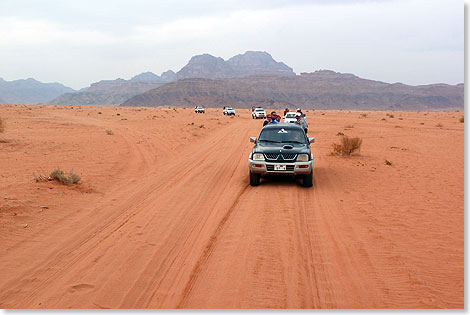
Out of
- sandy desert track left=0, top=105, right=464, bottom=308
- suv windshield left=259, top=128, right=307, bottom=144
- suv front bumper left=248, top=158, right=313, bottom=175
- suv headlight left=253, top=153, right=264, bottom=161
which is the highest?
suv windshield left=259, top=128, right=307, bottom=144

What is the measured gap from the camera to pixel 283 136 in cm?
1296

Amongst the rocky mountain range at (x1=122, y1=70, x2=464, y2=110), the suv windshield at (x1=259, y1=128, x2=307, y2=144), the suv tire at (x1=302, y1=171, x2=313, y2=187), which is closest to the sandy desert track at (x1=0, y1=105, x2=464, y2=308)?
the suv tire at (x1=302, y1=171, x2=313, y2=187)

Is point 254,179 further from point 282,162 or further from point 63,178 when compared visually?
point 63,178

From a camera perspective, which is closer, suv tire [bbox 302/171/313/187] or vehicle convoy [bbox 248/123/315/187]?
vehicle convoy [bbox 248/123/315/187]

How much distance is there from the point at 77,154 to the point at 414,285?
1582 cm

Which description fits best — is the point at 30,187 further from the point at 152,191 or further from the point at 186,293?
the point at 186,293

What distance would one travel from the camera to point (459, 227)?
834cm

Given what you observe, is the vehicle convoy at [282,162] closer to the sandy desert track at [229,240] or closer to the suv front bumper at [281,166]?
the suv front bumper at [281,166]

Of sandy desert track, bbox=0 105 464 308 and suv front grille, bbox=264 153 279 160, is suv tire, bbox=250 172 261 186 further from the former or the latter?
suv front grille, bbox=264 153 279 160

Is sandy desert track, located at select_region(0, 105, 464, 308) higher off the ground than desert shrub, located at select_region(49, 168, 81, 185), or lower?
lower

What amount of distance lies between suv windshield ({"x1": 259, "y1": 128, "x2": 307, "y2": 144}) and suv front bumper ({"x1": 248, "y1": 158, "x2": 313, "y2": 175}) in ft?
4.65

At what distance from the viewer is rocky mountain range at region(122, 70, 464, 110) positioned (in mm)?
153625

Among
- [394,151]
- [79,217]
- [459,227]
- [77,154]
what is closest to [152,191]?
[79,217]

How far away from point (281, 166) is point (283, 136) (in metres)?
1.72
